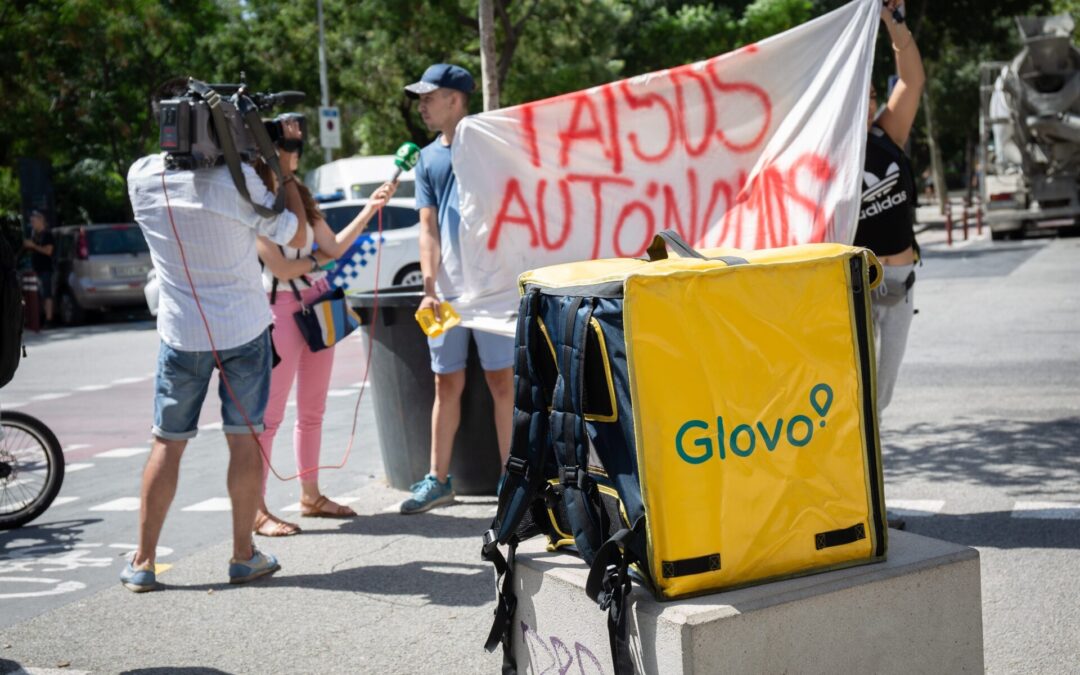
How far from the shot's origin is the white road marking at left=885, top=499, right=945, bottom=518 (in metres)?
5.77

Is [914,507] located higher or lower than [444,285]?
lower

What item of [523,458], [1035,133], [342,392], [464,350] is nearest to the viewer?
[523,458]

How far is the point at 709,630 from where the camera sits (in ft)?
9.65

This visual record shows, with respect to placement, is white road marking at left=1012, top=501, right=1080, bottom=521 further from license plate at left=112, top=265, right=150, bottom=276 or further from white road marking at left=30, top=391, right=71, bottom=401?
license plate at left=112, top=265, right=150, bottom=276

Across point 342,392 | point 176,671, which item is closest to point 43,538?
point 176,671

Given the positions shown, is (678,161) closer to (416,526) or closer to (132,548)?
(416,526)

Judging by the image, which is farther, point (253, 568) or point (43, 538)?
point (43, 538)

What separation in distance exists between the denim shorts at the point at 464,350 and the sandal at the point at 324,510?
84 cm

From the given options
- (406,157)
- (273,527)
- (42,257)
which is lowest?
(273,527)

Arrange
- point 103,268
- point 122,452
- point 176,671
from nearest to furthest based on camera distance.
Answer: point 176,671, point 122,452, point 103,268

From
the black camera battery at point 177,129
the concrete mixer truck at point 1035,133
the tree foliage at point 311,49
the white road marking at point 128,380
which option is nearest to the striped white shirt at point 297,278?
the black camera battery at point 177,129

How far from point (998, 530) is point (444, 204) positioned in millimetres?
2939

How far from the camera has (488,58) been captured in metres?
9.26

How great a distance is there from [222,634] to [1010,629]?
276 cm
